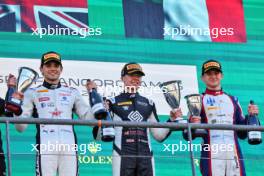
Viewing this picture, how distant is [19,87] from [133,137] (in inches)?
32.4

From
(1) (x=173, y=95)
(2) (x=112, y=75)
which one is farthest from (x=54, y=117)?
(2) (x=112, y=75)

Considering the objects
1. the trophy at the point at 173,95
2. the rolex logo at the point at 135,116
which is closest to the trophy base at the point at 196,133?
the trophy at the point at 173,95

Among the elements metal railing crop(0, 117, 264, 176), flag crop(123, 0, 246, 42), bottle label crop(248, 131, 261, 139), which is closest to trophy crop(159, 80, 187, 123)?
metal railing crop(0, 117, 264, 176)

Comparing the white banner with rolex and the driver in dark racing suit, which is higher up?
the white banner with rolex

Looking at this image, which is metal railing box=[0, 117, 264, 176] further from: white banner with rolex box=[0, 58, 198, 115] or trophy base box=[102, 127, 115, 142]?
white banner with rolex box=[0, 58, 198, 115]

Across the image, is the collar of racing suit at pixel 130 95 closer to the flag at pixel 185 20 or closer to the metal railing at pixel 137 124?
the metal railing at pixel 137 124

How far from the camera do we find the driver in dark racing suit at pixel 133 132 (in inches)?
256

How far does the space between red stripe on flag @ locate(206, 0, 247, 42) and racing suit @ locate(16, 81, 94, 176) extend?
2521 mm

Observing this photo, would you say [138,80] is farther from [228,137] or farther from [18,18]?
[18,18]

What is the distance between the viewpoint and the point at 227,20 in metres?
9.02

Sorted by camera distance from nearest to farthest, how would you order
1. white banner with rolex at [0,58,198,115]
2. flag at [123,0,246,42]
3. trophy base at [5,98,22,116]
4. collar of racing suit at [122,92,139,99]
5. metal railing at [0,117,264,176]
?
metal railing at [0,117,264,176], trophy base at [5,98,22,116], collar of racing suit at [122,92,139,99], white banner with rolex at [0,58,198,115], flag at [123,0,246,42]

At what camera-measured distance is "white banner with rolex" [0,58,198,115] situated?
27.1 feet

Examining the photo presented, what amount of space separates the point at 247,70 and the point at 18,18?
2.05 metres

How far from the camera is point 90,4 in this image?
876 cm
